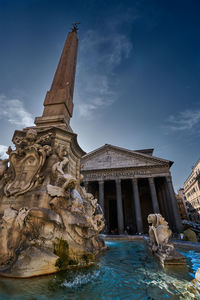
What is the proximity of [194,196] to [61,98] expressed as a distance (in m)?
45.0

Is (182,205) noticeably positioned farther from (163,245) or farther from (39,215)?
(39,215)

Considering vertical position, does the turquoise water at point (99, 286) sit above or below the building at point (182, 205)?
below

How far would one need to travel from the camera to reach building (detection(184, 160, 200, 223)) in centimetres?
3583

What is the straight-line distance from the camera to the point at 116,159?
20656 millimetres

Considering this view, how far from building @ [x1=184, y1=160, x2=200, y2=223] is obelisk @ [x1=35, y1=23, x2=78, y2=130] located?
120 feet

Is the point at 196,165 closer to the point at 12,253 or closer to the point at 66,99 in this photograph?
the point at 66,99

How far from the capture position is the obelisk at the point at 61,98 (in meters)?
5.03

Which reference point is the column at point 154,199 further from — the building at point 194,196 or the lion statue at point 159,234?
the building at point 194,196

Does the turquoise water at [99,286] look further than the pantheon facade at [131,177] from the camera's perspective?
No

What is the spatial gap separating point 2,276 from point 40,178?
1735mm

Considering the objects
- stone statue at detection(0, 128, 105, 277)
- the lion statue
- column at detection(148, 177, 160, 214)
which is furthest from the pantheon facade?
stone statue at detection(0, 128, 105, 277)

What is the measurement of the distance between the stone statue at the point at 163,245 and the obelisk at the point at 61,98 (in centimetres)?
387

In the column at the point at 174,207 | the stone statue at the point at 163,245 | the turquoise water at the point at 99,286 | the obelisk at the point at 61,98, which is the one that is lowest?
the turquoise water at the point at 99,286

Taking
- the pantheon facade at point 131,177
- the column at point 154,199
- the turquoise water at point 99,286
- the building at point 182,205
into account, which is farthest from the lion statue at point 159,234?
the building at point 182,205
